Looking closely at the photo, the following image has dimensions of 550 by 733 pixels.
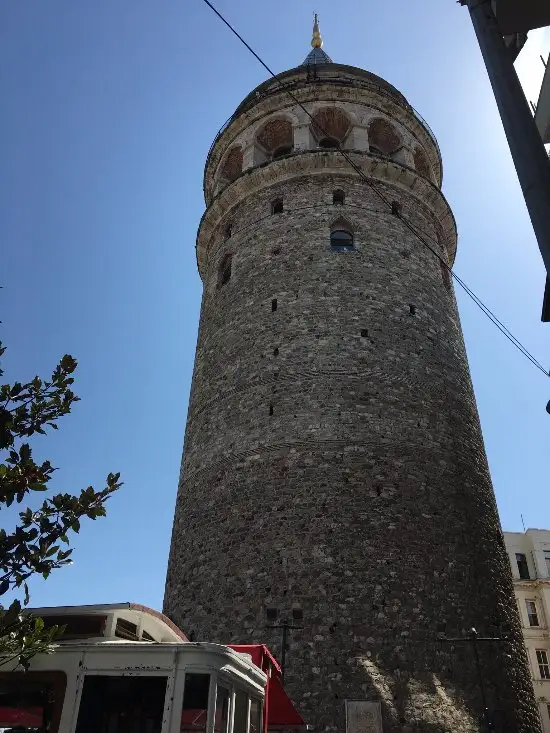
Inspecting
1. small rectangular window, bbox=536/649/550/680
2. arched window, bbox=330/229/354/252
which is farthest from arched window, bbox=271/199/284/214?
small rectangular window, bbox=536/649/550/680

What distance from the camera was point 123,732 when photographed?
4082mm

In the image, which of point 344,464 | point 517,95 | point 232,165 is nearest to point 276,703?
point 344,464

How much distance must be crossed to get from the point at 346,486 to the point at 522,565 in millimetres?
16303

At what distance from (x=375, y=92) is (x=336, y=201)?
447 cm

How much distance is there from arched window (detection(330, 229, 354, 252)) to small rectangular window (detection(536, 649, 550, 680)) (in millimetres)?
16224

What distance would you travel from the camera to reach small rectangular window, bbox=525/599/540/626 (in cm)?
2202

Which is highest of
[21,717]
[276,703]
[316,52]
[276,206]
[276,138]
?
[316,52]

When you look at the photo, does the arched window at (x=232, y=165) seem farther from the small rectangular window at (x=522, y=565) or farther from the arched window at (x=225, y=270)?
the small rectangular window at (x=522, y=565)

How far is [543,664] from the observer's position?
21.2m

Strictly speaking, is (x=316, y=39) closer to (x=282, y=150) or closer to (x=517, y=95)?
(x=282, y=150)

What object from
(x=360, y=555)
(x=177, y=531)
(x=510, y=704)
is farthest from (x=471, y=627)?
(x=177, y=531)

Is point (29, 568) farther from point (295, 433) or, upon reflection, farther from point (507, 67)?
point (295, 433)

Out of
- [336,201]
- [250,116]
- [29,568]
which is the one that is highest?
[250,116]

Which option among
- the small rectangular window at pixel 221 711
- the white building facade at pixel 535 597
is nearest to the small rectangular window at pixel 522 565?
the white building facade at pixel 535 597
